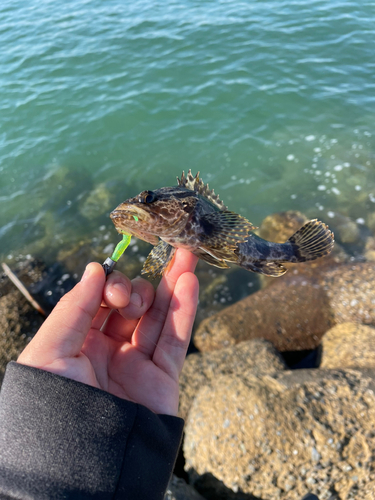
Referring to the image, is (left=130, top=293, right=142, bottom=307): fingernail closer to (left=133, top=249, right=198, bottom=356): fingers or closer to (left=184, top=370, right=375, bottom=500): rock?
(left=133, top=249, right=198, bottom=356): fingers

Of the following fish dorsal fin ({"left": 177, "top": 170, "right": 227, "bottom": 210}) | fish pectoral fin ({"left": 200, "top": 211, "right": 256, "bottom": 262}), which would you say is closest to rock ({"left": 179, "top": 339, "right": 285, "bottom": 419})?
fish pectoral fin ({"left": 200, "top": 211, "right": 256, "bottom": 262})

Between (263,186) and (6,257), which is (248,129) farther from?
(6,257)

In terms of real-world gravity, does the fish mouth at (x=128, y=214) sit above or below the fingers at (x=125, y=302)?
above

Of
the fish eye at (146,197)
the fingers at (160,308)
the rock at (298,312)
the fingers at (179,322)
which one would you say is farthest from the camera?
the rock at (298,312)

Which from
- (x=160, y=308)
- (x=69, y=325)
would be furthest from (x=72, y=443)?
(x=160, y=308)

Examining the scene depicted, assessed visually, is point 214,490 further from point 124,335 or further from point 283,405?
point 124,335

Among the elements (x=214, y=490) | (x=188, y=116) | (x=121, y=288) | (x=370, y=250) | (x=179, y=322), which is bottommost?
(x=370, y=250)

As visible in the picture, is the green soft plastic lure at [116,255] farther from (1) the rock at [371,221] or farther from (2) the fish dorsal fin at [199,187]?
(1) the rock at [371,221]

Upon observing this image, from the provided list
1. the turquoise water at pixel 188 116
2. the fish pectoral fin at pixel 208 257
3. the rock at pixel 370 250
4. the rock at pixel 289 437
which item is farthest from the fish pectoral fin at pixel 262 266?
the turquoise water at pixel 188 116
